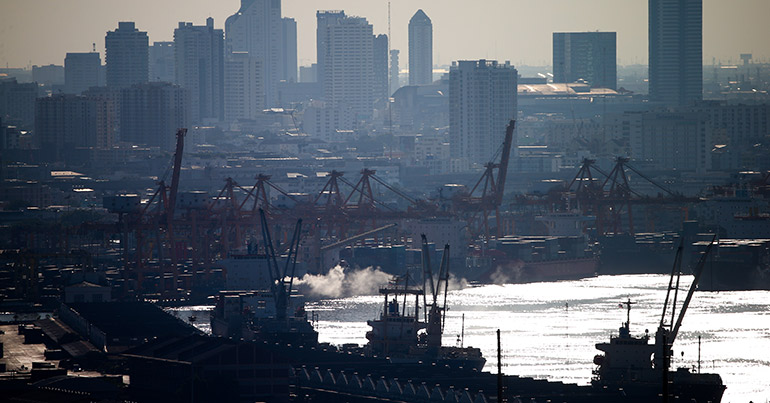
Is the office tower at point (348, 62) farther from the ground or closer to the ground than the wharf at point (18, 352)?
farther from the ground

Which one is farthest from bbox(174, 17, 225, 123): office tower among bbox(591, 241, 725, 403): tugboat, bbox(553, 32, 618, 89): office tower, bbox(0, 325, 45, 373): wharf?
bbox(591, 241, 725, 403): tugboat

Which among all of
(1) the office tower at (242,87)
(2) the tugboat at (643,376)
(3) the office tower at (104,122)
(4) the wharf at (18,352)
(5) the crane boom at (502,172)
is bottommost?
(4) the wharf at (18,352)

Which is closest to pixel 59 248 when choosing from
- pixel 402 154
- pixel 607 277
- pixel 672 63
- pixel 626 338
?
pixel 607 277

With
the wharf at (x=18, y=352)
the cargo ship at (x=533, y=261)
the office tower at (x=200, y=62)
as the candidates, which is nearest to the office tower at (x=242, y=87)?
the office tower at (x=200, y=62)

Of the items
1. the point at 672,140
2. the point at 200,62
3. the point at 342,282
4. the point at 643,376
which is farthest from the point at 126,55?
the point at 643,376

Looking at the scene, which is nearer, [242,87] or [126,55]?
[126,55]

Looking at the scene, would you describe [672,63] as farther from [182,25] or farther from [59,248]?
[59,248]

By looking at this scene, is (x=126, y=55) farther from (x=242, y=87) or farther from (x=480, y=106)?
(x=480, y=106)

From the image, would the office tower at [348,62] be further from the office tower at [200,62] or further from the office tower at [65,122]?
the office tower at [65,122]
